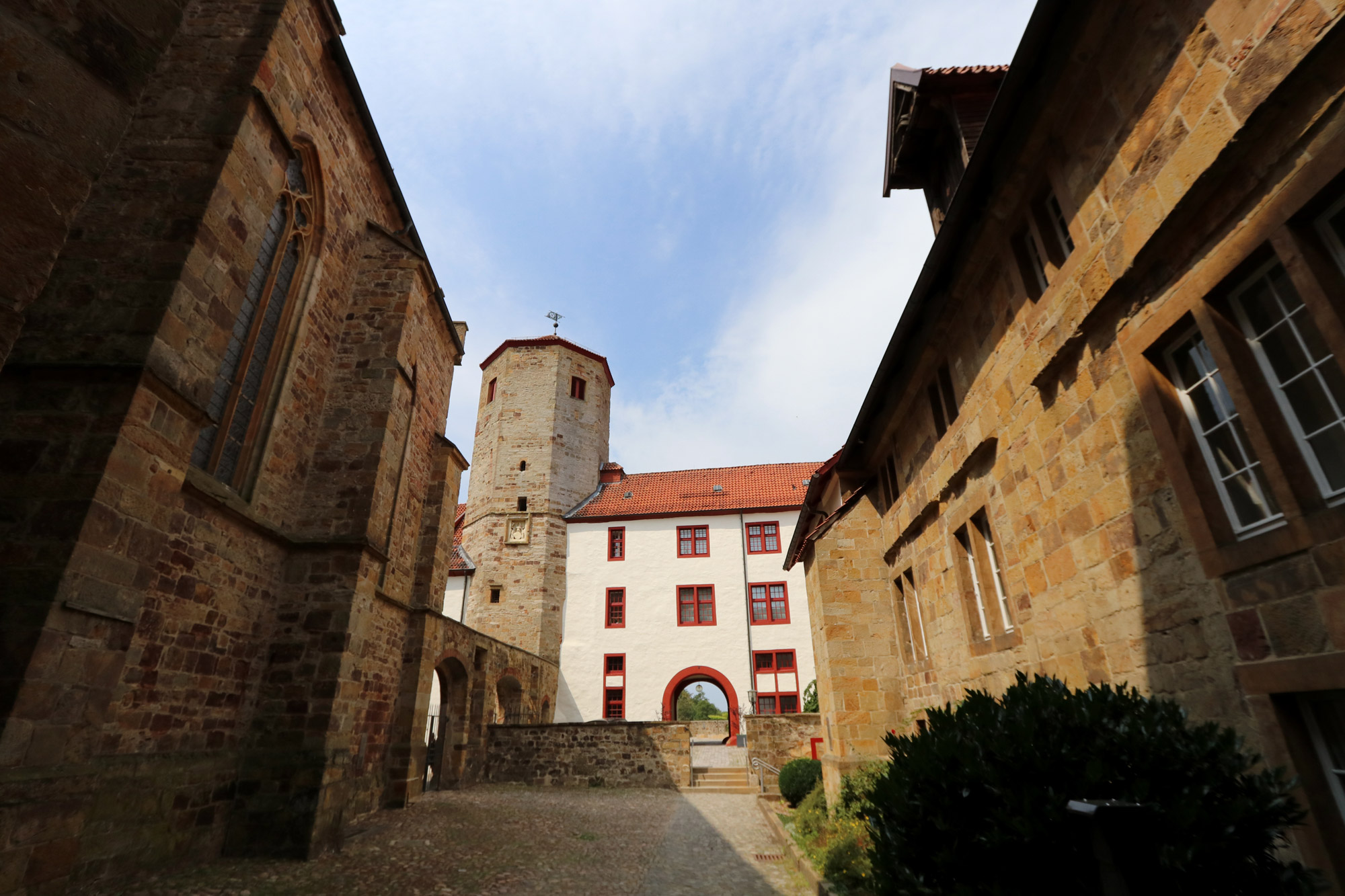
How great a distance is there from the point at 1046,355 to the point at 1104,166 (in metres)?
1.27

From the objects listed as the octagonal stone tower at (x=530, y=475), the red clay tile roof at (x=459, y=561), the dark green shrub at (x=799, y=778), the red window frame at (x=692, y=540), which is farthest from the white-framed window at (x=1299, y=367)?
the red clay tile roof at (x=459, y=561)

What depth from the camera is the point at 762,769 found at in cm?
1469

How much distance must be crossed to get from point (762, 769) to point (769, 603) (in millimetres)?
8579

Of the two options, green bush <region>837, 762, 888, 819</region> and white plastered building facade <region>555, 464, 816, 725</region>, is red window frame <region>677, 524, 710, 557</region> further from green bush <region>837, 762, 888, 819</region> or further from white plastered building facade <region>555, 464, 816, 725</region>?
green bush <region>837, 762, 888, 819</region>

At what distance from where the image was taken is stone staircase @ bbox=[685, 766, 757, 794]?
1570 centimetres

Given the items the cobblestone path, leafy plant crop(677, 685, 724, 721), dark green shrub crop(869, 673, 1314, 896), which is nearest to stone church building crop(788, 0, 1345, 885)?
dark green shrub crop(869, 673, 1314, 896)

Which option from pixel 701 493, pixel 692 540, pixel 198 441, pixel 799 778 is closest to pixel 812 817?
pixel 799 778

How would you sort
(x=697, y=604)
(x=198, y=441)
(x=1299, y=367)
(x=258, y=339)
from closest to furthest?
(x=1299, y=367), (x=198, y=441), (x=258, y=339), (x=697, y=604)

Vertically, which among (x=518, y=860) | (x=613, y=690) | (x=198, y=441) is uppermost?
(x=198, y=441)

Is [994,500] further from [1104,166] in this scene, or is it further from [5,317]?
[5,317]

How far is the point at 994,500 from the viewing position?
5.77m

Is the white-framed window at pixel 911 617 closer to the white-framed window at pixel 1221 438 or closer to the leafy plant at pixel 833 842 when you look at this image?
the leafy plant at pixel 833 842

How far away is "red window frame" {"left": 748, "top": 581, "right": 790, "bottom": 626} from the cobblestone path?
35.4ft

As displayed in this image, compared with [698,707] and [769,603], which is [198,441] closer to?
[769,603]
